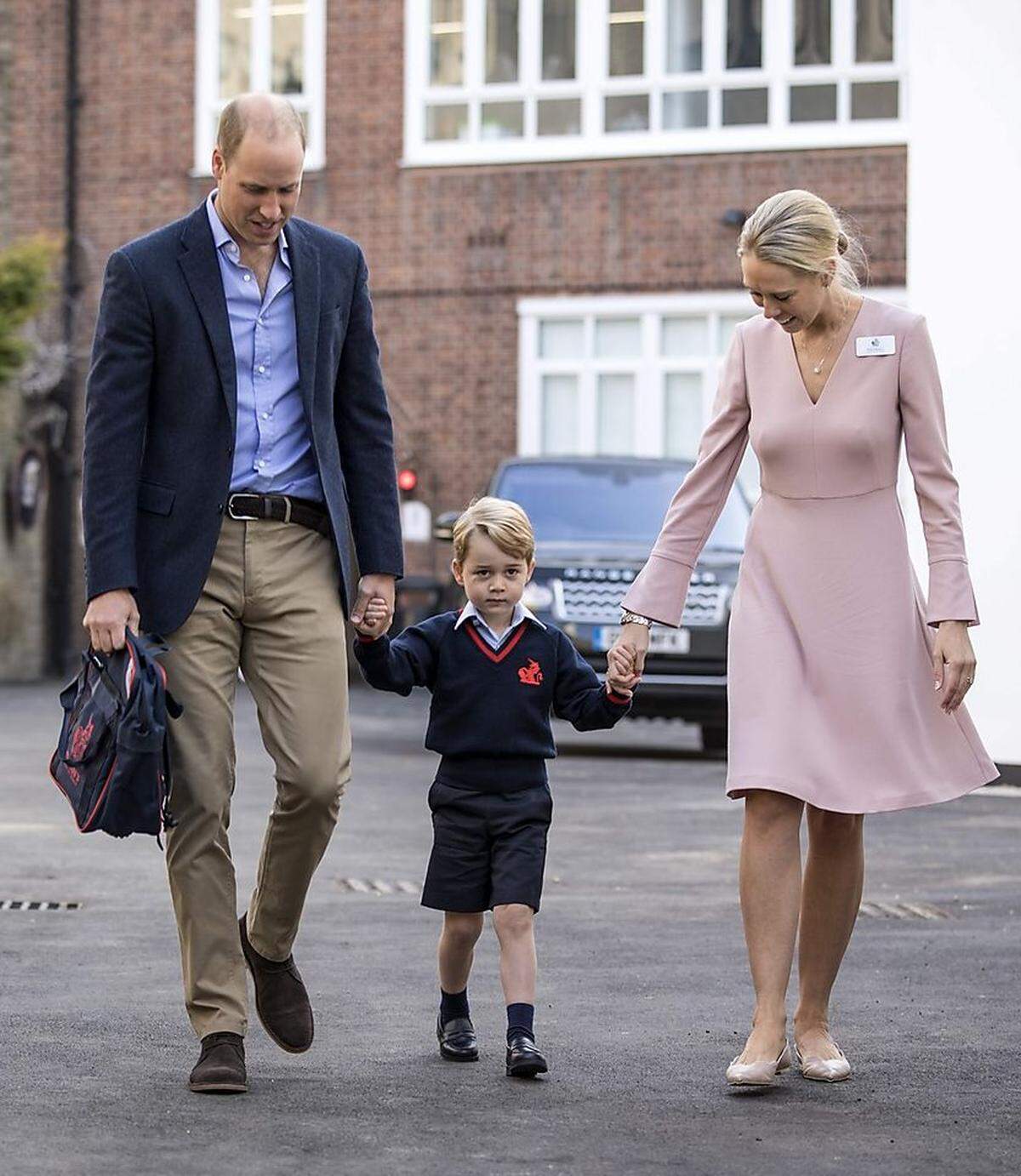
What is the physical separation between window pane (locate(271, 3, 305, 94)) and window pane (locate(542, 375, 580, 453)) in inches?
160

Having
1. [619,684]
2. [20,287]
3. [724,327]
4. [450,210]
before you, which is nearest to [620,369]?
[724,327]

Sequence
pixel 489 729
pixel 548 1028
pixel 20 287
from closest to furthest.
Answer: pixel 489 729 → pixel 548 1028 → pixel 20 287

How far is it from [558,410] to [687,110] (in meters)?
3.14

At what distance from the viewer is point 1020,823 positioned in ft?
37.7

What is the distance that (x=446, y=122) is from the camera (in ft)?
82.2

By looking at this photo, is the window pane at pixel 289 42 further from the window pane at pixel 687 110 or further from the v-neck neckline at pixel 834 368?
the v-neck neckline at pixel 834 368

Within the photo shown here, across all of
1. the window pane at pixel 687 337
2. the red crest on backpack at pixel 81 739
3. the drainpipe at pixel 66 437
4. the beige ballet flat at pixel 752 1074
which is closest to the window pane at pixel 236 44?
the drainpipe at pixel 66 437

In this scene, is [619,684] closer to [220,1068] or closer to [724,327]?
[220,1068]

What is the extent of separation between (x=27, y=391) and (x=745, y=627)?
1939cm

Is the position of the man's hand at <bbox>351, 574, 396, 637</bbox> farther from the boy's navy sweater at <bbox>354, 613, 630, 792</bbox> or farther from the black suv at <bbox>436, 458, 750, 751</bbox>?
the black suv at <bbox>436, 458, 750, 751</bbox>

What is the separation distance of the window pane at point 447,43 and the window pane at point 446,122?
242 mm

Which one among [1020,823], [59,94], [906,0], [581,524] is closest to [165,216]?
[59,94]

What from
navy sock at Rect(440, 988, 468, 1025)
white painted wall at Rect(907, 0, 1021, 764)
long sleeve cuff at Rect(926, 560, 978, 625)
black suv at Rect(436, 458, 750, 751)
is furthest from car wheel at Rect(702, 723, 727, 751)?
long sleeve cuff at Rect(926, 560, 978, 625)

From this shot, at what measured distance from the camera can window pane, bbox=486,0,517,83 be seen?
2480 cm
